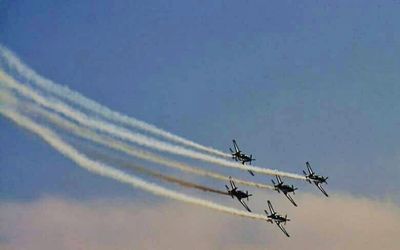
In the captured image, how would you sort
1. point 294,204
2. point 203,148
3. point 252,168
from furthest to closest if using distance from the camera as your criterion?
point 294,204 < point 252,168 < point 203,148

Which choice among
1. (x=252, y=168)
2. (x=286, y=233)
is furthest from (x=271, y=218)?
(x=252, y=168)

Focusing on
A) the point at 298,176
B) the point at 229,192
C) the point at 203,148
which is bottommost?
the point at 203,148

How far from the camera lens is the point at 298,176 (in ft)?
290

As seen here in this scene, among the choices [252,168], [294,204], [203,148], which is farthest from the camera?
[294,204]

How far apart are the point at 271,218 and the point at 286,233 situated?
9.29ft

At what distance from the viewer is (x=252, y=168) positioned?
3083 inches

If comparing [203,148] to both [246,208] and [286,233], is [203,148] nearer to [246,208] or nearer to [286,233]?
[246,208]

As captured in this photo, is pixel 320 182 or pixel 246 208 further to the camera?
pixel 320 182

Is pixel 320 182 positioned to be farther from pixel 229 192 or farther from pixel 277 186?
pixel 229 192

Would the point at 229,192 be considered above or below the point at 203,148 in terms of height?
above

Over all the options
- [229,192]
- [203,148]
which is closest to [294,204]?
[229,192]

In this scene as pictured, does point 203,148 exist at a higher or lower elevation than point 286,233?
lower

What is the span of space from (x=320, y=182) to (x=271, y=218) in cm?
818

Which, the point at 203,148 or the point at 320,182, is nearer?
the point at 203,148
